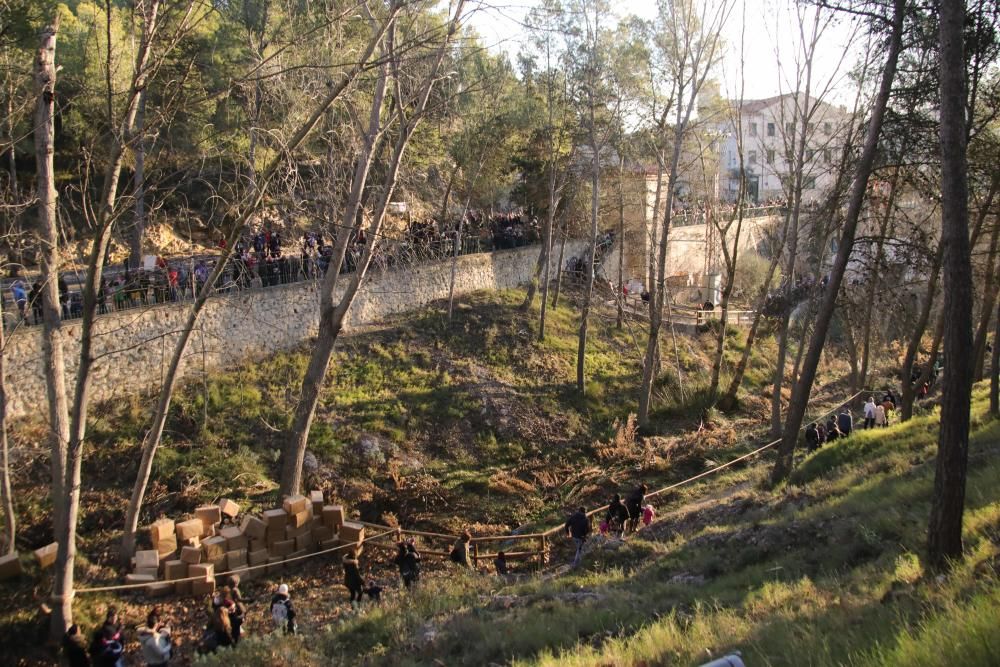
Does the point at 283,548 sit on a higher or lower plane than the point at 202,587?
higher

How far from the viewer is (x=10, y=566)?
38.3 ft

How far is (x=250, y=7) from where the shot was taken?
27.2 m

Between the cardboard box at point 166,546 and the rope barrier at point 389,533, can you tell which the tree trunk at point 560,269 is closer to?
the rope barrier at point 389,533

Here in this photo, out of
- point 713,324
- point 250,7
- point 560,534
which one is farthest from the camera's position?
point 713,324

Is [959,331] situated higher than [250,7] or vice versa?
[250,7]

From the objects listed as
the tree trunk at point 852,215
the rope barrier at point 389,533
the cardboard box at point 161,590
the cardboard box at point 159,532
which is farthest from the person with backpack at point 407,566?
the tree trunk at point 852,215

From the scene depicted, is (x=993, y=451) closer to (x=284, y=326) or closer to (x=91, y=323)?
(x=91, y=323)

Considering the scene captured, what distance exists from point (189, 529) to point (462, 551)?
5.09 meters

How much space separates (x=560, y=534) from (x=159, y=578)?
27.0ft

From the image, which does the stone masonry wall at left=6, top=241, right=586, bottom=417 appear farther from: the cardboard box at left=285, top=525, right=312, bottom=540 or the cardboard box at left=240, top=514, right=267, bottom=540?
the cardboard box at left=285, top=525, right=312, bottom=540

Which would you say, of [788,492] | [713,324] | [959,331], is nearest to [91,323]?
[959,331]

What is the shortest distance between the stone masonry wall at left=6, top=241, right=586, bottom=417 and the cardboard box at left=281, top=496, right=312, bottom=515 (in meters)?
3.18

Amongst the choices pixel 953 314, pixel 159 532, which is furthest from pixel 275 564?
pixel 953 314

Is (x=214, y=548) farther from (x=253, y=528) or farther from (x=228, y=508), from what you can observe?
(x=228, y=508)
